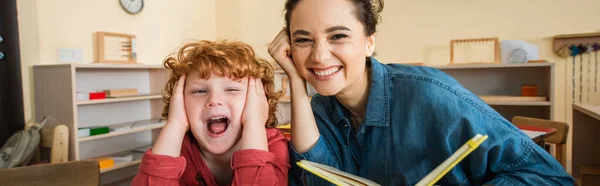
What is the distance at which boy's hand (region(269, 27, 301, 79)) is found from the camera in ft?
3.58

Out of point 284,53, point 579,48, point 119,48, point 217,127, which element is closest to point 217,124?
point 217,127

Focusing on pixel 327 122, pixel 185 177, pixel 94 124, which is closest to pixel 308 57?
pixel 327 122

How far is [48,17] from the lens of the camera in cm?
304

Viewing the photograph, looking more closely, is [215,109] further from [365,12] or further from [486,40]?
[486,40]

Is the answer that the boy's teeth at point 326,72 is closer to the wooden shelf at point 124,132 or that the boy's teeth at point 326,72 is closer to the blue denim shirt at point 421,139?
the blue denim shirt at point 421,139

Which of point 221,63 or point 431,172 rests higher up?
point 221,63

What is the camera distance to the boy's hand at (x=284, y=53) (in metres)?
1.09

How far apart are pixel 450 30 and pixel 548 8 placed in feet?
2.80

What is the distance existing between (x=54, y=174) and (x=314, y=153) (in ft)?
3.19

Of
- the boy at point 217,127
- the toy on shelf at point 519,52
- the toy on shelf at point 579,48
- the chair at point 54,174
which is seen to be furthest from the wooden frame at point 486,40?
the chair at point 54,174

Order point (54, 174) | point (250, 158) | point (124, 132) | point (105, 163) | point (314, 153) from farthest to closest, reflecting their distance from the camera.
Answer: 1. point (124, 132)
2. point (105, 163)
3. point (54, 174)
4. point (314, 153)
5. point (250, 158)

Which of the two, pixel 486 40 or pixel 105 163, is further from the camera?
pixel 486 40

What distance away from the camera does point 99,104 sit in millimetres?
3412

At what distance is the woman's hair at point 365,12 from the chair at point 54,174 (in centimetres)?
96
